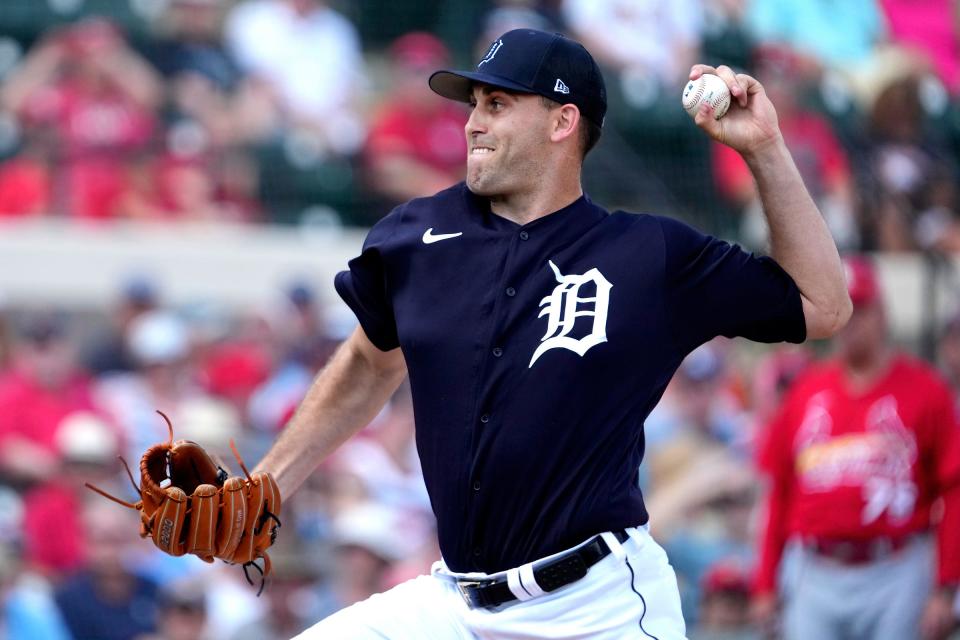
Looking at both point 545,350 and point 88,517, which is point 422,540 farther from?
point 545,350

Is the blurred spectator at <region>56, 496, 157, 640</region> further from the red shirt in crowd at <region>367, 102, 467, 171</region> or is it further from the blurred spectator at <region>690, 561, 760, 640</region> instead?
the red shirt in crowd at <region>367, 102, 467, 171</region>

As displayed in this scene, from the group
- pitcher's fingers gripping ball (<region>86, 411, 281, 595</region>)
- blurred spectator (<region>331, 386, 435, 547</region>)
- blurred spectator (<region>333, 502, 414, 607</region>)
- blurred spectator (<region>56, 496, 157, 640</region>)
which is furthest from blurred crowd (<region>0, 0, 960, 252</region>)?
pitcher's fingers gripping ball (<region>86, 411, 281, 595</region>)

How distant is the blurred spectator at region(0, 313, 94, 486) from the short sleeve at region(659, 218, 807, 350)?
16.2 ft

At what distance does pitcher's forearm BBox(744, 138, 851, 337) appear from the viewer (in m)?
3.73

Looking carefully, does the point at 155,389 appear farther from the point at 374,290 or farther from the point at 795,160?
the point at 374,290

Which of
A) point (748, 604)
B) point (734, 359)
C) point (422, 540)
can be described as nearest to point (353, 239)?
point (734, 359)

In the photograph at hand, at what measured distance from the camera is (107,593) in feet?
23.2

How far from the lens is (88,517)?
723cm

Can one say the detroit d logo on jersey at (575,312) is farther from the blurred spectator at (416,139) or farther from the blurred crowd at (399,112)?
the blurred spectator at (416,139)

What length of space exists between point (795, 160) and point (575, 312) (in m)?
6.99

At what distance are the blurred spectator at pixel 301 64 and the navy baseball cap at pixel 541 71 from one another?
6.98 meters

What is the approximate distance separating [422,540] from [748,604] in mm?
1580

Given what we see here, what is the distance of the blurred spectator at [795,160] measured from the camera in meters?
10.3

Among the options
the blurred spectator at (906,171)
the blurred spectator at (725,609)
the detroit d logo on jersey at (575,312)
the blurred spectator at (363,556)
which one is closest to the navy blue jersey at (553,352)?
the detroit d logo on jersey at (575,312)
